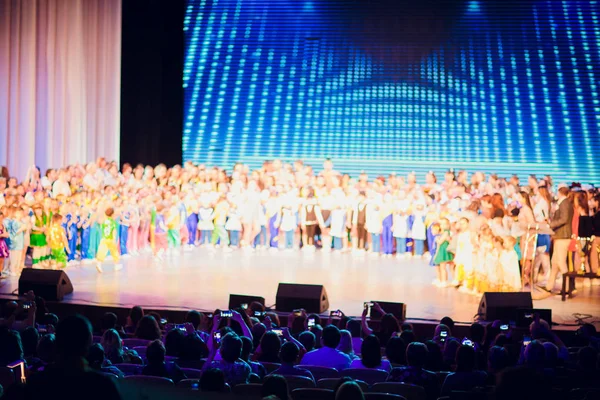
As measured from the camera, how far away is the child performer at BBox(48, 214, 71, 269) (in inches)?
A: 467

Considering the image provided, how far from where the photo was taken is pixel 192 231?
15.4 meters

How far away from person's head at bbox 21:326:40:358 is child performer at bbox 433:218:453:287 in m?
6.80

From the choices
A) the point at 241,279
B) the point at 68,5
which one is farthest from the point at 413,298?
the point at 68,5

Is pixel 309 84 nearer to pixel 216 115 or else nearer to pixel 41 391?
pixel 216 115

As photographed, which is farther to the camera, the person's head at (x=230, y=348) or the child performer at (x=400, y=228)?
the child performer at (x=400, y=228)

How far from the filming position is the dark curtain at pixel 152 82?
1869cm

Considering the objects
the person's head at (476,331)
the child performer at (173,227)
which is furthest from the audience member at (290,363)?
the child performer at (173,227)

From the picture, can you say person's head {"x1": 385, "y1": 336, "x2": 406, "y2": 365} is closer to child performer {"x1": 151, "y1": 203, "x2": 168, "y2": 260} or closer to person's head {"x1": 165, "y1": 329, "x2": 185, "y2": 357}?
person's head {"x1": 165, "y1": 329, "x2": 185, "y2": 357}

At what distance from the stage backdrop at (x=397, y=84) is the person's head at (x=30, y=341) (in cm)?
1333

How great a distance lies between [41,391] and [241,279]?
9140 millimetres

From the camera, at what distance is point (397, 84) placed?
730 inches

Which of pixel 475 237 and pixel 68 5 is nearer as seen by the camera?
pixel 475 237

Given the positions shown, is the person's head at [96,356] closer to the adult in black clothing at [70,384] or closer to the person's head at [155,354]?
the person's head at [155,354]

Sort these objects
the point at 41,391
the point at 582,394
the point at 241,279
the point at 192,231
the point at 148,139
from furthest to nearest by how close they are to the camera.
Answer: the point at 148,139
the point at 192,231
the point at 241,279
the point at 582,394
the point at 41,391
